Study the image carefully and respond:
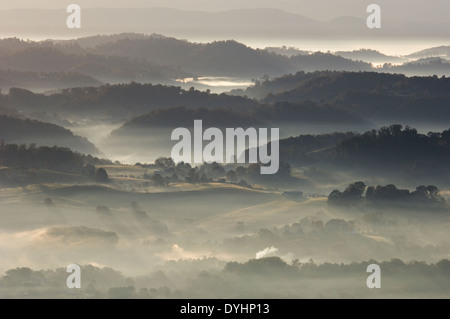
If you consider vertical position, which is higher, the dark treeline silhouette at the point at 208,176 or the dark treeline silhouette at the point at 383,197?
the dark treeline silhouette at the point at 208,176

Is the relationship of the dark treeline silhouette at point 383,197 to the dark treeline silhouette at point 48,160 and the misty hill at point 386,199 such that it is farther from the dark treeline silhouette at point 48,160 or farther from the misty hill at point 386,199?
the dark treeline silhouette at point 48,160

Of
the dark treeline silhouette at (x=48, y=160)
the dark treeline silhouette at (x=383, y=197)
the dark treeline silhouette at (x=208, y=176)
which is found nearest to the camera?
the dark treeline silhouette at (x=383, y=197)

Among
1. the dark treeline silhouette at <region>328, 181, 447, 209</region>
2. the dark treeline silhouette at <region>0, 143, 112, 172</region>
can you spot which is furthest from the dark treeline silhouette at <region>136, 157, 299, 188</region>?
the dark treeline silhouette at <region>328, 181, 447, 209</region>

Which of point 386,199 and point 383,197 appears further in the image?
point 383,197

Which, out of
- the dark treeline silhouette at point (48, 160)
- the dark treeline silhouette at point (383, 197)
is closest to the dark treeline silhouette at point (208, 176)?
the dark treeline silhouette at point (48, 160)

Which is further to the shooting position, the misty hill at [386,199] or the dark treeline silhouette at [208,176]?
the dark treeline silhouette at [208,176]

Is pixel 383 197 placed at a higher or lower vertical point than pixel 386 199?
higher

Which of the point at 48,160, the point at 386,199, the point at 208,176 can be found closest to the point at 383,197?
the point at 386,199

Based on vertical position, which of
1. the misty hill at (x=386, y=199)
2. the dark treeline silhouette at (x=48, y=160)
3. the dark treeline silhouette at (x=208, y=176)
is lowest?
the misty hill at (x=386, y=199)

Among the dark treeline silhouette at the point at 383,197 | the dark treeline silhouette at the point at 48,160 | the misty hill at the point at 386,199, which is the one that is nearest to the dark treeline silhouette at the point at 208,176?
the dark treeline silhouette at the point at 48,160

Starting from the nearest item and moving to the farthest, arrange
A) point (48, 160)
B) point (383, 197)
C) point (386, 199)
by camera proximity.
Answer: point (386, 199), point (383, 197), point (48, 160)

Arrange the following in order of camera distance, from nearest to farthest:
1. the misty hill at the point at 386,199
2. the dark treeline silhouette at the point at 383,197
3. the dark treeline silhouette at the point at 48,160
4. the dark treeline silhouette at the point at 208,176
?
the misty hill at the point at 386,199
the dark treeline silhouette at the point at 383,197
the dark treeline silhouette at the point at 208,176
the dark treeline silhouette at the point at 48,160

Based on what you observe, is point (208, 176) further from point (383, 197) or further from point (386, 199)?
point (386, 199)

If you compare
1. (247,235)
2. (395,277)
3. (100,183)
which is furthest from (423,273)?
(100,183)
